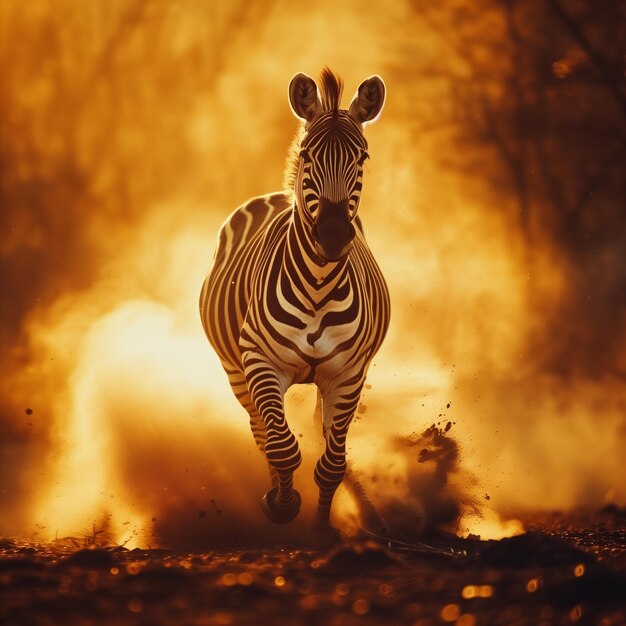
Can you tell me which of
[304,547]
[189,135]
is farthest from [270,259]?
[189,135]

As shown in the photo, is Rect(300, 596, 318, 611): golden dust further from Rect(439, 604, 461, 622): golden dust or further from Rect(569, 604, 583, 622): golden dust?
Rect(569, 604, 583, 622): golden dust

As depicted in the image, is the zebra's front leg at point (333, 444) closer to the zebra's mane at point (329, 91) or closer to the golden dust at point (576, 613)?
the zebra's mane at point (329, 91)

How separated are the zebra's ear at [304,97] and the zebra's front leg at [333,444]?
1.72 meters

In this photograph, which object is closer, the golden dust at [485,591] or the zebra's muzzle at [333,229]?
the golden dust at [485,591]

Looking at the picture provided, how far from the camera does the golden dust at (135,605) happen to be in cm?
503

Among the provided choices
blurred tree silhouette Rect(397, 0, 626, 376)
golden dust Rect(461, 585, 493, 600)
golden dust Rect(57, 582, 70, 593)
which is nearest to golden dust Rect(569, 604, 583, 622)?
golden dust Rect(461, 585, 493, 600)

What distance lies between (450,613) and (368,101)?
358 centimetres

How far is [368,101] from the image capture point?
24.9ft

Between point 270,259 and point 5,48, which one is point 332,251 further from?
point 5,48

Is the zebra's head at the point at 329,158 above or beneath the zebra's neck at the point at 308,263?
above

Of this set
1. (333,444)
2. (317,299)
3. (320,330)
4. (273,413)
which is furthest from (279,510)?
(317,299)

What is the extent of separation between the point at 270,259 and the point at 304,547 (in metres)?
1.84

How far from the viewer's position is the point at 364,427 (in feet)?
33.8

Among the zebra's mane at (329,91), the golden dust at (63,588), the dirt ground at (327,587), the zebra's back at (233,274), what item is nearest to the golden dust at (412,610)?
the dirt ground at (327,587)
